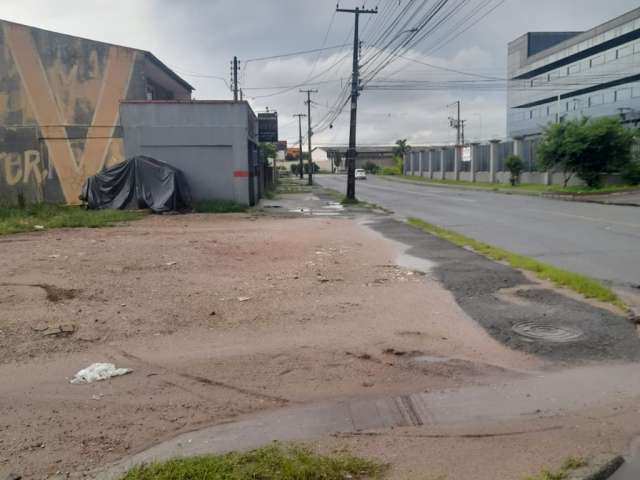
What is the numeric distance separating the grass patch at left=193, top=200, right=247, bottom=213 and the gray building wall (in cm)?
79

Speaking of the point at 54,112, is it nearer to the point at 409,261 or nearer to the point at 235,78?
the point at 409,261

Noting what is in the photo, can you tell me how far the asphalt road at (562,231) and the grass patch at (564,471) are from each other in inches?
223

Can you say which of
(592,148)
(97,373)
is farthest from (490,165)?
(97,373)

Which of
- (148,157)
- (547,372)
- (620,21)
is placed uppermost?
(620,21)

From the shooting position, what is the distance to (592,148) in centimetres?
2984

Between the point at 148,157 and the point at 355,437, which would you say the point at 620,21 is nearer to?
the point at 148,157

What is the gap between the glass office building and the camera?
53.4 meters

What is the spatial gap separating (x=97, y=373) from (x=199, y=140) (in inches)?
769

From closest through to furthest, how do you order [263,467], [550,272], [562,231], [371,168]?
[263,467] → [550,272] → [562,231] → [371,168]

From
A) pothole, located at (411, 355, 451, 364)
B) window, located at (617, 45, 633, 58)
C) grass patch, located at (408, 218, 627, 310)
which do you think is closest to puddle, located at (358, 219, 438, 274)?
grass patch, located at (408, 218, 627, 310)

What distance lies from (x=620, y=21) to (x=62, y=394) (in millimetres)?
61524

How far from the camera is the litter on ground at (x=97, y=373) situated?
4.91 m

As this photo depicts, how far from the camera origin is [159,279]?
28.6 ft

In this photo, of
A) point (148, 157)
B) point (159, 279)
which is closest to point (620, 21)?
point (148, 157)
